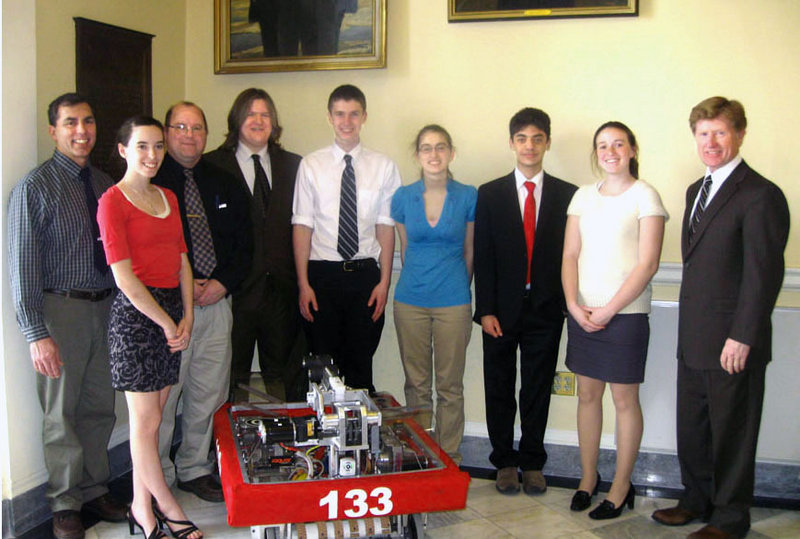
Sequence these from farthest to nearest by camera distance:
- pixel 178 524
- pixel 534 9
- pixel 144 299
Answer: pixel 534 9
pixel 178 524
pixel 144 299

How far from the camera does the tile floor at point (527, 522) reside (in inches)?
110

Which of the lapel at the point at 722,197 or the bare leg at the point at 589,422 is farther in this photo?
the bare leg at the point at 589,422

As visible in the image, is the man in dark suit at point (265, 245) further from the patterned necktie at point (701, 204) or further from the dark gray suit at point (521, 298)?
the patterned necktie at point (701, 204)

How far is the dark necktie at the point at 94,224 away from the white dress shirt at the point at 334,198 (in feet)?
2.72

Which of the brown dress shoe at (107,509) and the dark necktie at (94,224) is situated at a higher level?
the dark necktie at (94,224)

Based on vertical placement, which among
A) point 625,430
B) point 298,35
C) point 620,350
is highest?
point 298,35

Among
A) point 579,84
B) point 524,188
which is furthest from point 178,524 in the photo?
point 579,84

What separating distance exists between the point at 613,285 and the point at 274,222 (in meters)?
1.47

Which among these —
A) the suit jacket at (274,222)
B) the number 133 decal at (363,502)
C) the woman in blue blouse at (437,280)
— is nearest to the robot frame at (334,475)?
the number 133 decal at (363,502)

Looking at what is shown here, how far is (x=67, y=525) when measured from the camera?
2.67 meters

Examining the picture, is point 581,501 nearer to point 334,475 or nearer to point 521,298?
point 521,298

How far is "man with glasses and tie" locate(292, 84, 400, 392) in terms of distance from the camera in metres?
3.17

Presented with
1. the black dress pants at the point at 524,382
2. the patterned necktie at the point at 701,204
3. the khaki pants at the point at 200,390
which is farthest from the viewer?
the black dress pants at the point at 524,382

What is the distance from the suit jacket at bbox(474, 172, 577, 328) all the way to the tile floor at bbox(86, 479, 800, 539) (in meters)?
0.77
